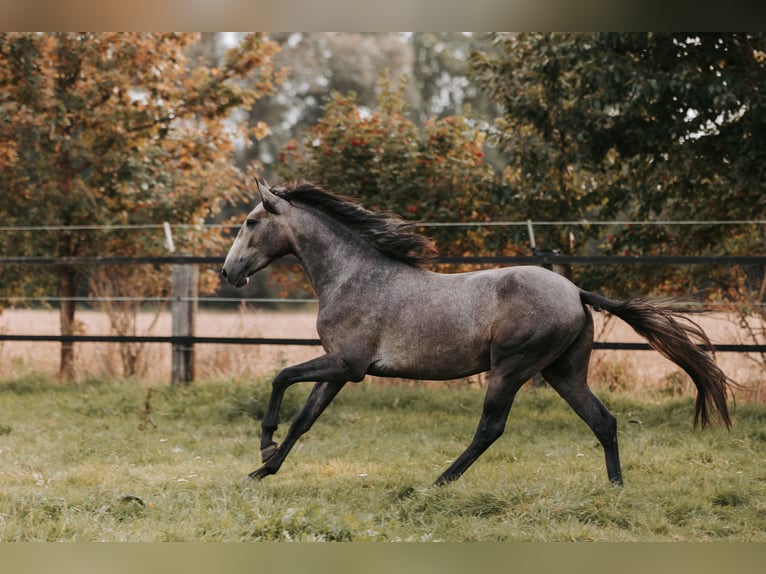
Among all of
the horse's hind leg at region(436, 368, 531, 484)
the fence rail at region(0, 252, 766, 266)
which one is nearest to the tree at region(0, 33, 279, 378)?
the fence rail at region(0, 252, 766, 266)

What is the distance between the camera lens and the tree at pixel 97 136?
10445 mm

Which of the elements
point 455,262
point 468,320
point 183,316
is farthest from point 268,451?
point 183,316

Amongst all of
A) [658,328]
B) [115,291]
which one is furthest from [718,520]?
[115,291]

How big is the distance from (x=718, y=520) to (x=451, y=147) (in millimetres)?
6245

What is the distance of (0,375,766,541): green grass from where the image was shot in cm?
443

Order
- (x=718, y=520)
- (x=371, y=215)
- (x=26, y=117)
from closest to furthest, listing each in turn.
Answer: (x=718, y=520)
(x=371, y=215)
(x=26, y=117)

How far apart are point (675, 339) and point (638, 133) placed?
13.1ft

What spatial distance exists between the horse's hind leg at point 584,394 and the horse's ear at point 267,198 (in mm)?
2173

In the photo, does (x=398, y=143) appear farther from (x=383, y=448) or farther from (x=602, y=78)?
(x=383, y=448)

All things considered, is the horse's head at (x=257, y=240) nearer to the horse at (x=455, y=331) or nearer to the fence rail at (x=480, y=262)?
the horse at (x=455, y=331)

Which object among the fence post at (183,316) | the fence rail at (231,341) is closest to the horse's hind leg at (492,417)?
the fence rail at (231,341)

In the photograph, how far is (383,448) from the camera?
6.75 m

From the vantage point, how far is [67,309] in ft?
35.9

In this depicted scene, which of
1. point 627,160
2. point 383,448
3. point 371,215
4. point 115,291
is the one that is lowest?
point 383,448
